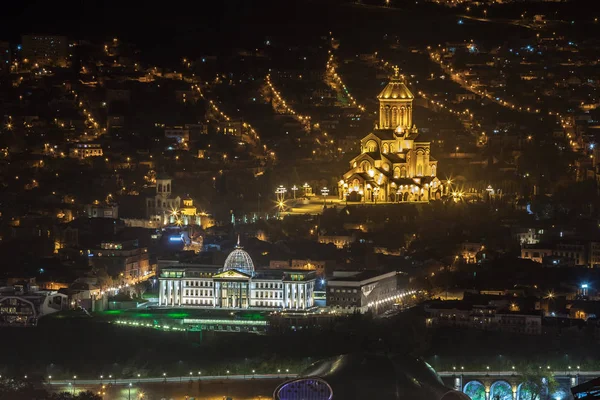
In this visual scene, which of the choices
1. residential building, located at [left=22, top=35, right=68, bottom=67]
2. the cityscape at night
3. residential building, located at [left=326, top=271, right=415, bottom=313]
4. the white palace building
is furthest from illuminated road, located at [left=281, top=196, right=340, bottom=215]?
residential building, located at [left=22, top=35, right=68, bottom=67]

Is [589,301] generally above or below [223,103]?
below

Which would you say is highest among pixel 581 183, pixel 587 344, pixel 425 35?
pixel 425 35

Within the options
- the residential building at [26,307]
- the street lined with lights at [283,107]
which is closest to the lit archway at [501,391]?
the residential building at [26,307]

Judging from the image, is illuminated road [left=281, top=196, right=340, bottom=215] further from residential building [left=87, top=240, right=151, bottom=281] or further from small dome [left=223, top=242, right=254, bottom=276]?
small dome [left=223, top=242, right=254, bottom=276]

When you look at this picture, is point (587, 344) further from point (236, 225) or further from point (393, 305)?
point (236, 225)

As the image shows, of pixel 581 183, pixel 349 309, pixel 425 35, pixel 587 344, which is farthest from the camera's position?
pixel 425 35

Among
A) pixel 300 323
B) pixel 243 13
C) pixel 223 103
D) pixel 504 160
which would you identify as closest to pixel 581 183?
pixel 504 160

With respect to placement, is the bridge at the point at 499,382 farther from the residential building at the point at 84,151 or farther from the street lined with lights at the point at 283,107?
the street lined with lights at the point at 283,107
